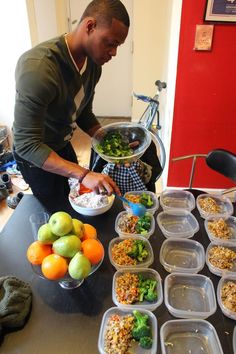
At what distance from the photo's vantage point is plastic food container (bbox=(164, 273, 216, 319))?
0.81 metres

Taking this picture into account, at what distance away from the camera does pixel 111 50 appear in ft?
3.70

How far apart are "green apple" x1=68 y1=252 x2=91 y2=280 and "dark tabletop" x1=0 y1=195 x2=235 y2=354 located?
11cm

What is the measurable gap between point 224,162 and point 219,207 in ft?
1.64

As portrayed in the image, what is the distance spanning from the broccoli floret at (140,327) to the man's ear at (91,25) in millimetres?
961

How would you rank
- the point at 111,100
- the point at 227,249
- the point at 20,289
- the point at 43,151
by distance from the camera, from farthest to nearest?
the point at 111,100, the point at 43,151, the point at 227,249, the point at 20,289

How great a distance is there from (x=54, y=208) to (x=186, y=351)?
0.72 meters

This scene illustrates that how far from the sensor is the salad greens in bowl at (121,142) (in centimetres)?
140

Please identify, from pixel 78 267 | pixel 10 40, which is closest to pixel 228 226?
pixel 78 267

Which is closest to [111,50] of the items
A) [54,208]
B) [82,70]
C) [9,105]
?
[82,70]

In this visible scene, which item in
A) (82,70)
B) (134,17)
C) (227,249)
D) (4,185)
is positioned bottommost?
(4,185)

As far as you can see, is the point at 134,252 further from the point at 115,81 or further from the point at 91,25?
the point at 115,81

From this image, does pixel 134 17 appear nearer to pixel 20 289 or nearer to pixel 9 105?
pixel 9 105

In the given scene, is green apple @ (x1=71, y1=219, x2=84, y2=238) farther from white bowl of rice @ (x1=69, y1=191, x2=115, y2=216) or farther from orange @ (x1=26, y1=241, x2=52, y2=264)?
white bowl of rice @ (x1=69, y1=191, x2=115, y2=216)

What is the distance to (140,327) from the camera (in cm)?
74
